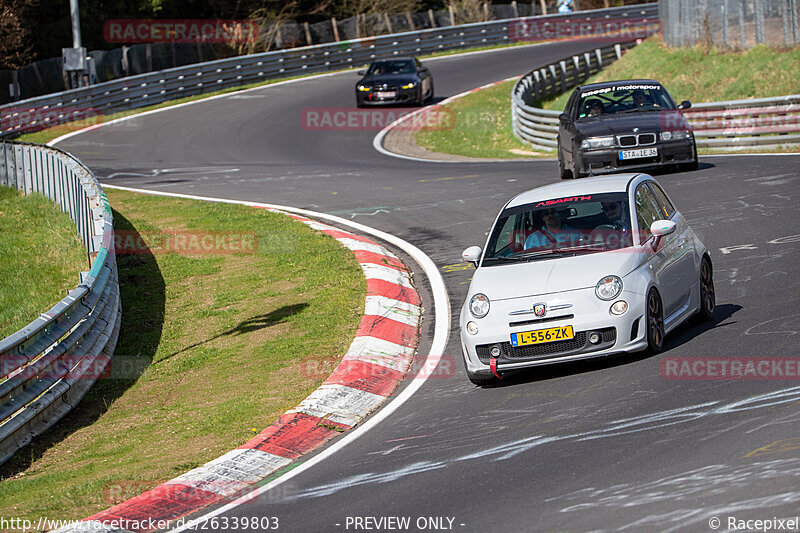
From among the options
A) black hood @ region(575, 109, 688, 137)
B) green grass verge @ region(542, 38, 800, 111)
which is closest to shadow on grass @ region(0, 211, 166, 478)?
black hood @ region(575, 109, 688, 137)

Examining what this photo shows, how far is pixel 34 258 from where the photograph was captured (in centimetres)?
1695

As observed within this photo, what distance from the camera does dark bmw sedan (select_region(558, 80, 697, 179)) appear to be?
18438 millimetres

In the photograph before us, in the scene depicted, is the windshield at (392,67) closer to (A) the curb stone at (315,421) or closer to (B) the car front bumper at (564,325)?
(A) the curb stone at (315,421)

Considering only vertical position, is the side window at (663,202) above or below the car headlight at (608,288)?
above

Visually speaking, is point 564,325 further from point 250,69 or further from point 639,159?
point 250,69

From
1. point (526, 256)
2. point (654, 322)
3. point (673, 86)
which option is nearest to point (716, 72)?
point (673, 86)

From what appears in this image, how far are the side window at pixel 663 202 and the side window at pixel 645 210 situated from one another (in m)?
0.11

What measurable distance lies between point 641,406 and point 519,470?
137 cm

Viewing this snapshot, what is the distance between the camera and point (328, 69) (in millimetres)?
47000

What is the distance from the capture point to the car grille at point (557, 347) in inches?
337

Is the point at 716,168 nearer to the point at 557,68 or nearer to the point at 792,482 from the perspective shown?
the point at 792,482

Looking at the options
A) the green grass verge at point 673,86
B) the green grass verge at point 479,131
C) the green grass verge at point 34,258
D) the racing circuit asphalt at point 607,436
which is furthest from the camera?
the green grass verge at point 673,86

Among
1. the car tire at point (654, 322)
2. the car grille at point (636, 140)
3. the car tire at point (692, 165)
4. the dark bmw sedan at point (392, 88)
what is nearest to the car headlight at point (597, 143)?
the car grille at point (636, 140)

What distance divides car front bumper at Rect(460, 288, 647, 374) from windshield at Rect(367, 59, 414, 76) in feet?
92.6
